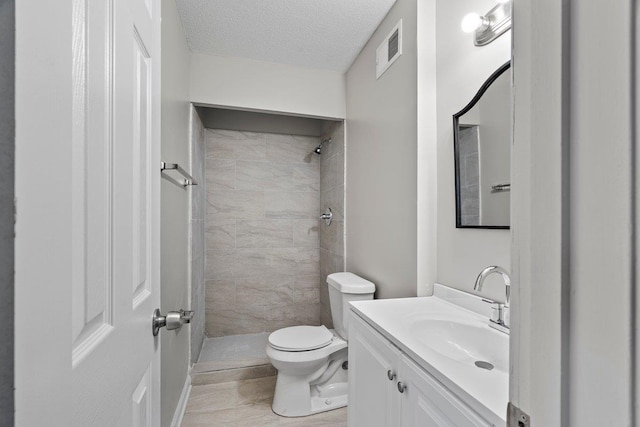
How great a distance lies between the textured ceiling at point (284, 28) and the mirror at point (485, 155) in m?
0.90

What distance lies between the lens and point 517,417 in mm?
342

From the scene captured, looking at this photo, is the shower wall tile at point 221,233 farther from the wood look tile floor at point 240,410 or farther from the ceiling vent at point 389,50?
the ceiling vent at point 389,50

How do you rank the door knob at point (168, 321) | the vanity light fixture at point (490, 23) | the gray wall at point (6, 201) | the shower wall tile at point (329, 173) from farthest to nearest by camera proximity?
the shower wall tile at point (329, 173)
the vanity light fixture at point (490, 23)
the door knob at point (168, 321)
the gray wall at point (6, 201)

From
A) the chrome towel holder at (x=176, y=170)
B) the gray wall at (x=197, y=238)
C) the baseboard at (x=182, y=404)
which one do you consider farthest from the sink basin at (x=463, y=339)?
the gray wall at (x=197, y=238)

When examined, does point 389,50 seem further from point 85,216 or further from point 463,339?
point 85,216

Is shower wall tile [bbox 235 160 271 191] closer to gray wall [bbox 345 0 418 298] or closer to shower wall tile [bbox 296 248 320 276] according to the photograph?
shower wall tile [bbox 296 248 320 276]

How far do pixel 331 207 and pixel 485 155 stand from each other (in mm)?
1635

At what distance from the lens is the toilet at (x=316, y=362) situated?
184 centimetres

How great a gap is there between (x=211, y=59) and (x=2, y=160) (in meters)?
2.32

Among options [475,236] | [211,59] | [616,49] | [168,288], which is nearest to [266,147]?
[211,59]

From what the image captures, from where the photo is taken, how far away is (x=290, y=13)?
181 cm

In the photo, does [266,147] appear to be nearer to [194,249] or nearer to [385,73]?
[194,249]

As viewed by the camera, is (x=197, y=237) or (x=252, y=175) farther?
(x=252, y=175)

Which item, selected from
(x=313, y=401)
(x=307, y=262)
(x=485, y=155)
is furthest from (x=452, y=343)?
(x=307, y=262)
